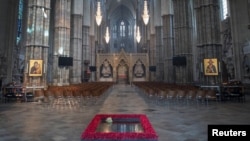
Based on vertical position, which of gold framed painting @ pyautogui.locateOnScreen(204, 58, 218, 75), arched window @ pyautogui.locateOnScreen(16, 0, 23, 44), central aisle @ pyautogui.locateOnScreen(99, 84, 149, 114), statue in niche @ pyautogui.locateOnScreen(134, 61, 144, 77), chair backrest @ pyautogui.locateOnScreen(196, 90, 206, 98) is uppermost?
arched window @ pyautogui.locateOnScreen(16, 0, 23, 44)

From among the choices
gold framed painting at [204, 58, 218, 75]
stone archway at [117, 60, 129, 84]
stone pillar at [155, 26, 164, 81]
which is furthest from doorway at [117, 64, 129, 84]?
gold framed painting at [204, 58, 218, 75]

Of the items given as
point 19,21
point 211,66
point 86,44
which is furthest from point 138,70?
point 211,66

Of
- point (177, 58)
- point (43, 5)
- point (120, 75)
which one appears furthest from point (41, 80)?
point (120, 75)

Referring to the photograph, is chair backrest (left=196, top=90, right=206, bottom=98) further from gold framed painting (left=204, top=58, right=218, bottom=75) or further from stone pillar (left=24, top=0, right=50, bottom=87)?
stone pillar (left=24, top=0, right=50, bottom=87)

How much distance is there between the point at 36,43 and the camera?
53.0 ft

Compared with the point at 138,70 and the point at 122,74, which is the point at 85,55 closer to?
the point at 122,74

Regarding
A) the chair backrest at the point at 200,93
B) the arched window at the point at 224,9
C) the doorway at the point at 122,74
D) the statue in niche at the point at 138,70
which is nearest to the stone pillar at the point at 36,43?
the chair backrest at the point at 200,93

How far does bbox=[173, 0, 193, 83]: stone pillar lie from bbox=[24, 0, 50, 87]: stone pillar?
14.2m

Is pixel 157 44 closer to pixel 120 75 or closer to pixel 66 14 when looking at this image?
pixel 120 75

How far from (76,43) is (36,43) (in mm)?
11174

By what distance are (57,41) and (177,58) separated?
14.0m

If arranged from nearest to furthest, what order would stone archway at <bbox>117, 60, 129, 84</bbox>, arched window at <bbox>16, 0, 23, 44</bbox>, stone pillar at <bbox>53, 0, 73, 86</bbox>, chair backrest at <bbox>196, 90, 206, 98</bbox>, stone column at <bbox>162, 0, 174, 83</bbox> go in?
chair backrest at <bbox>196, 90, 206, 98</bbox> → stone pillar at <bbox>53, 0, 73, 86</bbox> → arched window at <bbox>16, 0, 23, 44</bbox> → stone column at <bbox>162, 0, 174, 83</bbox> → stone archway at <bbox>117, 60, 129, 84</bbox>

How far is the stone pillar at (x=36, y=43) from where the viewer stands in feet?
51.1

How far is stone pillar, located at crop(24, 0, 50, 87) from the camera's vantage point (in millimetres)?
15562
